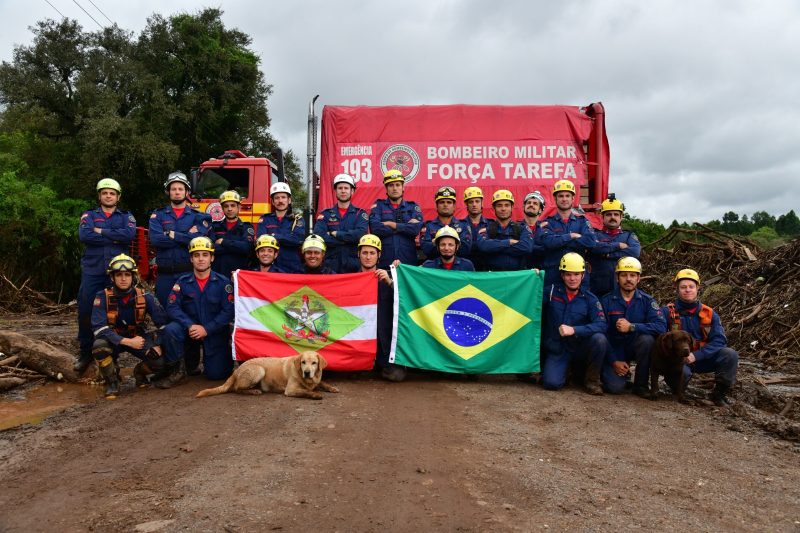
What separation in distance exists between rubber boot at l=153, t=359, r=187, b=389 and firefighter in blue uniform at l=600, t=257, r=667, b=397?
16.8ft

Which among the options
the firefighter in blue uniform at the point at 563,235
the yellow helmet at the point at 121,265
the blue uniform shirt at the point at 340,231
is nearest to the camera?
the yellow helmet at the point at 121,265

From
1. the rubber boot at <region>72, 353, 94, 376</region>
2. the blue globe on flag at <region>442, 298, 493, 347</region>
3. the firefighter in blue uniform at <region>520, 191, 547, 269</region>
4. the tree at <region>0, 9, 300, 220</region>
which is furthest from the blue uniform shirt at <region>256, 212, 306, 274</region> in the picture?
the tree at <region>0, 9, 300, 220</region>

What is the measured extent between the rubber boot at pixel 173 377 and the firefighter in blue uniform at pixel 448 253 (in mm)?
3262

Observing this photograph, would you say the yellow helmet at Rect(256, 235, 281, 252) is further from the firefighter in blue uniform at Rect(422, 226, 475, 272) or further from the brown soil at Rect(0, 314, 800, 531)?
the brown soil at Rect(0, 314, 800, 531)

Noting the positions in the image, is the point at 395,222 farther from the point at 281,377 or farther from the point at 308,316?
the point at 281,377

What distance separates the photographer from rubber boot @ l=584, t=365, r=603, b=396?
733 centimetres

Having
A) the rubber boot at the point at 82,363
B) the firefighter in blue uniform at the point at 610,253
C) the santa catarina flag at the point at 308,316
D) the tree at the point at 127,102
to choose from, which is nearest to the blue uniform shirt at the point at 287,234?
the santa catarina flag at the point at 308,316

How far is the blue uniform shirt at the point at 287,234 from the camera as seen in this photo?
337 inches

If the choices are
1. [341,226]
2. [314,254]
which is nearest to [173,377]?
[314,254]

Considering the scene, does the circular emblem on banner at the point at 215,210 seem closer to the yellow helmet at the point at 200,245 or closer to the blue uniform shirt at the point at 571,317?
the yellow helmet at the point at 200,245

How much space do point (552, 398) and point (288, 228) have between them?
4.21m

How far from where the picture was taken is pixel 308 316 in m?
7.73

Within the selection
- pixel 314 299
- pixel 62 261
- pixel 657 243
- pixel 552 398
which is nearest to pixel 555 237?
pixel 552 398

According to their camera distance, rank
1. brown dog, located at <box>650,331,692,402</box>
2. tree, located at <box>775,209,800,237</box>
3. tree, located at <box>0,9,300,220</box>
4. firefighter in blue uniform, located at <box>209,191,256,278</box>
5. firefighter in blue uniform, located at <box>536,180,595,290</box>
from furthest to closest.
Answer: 1. tree, located at <box>775,209,800,237</box>
2. tree, located at <box>0,9,300,220</box>
3. firefighter in blue uniform, located at <box>209,191,256,278</box>
4. firefighter in blue uniform, located at <box>536,180,595,290</box>
5. brown dog, located at <box>650,331,692,402</box>
